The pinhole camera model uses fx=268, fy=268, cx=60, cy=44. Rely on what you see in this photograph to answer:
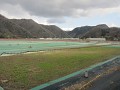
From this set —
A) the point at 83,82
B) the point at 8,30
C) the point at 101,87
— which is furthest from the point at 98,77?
the point at 8,30

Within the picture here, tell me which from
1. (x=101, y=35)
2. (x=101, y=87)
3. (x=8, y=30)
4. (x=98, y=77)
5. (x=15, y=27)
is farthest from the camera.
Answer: (x=101, y=35)

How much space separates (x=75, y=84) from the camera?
Result: 16.4 metres

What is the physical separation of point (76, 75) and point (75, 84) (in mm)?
3826

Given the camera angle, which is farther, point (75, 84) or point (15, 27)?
point (15, 27)

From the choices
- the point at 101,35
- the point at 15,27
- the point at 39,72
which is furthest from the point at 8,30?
the point at 39,72

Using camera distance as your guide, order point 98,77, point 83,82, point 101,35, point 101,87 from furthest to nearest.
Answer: point 101,35 → point 98,77 → point 83,82 → point 101,87

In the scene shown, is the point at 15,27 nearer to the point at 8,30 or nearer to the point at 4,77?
the point at 8,30

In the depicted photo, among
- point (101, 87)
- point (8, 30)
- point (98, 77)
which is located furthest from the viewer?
point (8, 30)

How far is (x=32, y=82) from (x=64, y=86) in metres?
2.10

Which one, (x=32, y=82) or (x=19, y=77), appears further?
(x=19, y=77)

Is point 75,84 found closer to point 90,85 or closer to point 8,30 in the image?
point 90,85

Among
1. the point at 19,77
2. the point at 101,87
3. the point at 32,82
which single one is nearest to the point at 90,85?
the point at 101,87

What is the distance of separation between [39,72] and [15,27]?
140 meters

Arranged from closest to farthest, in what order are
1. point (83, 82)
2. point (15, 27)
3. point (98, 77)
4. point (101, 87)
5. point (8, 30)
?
1. point (101, 87)
2. point (83, 82)
3. point (98, 77)
4. point (8, 30)
5. point (15, 27)
